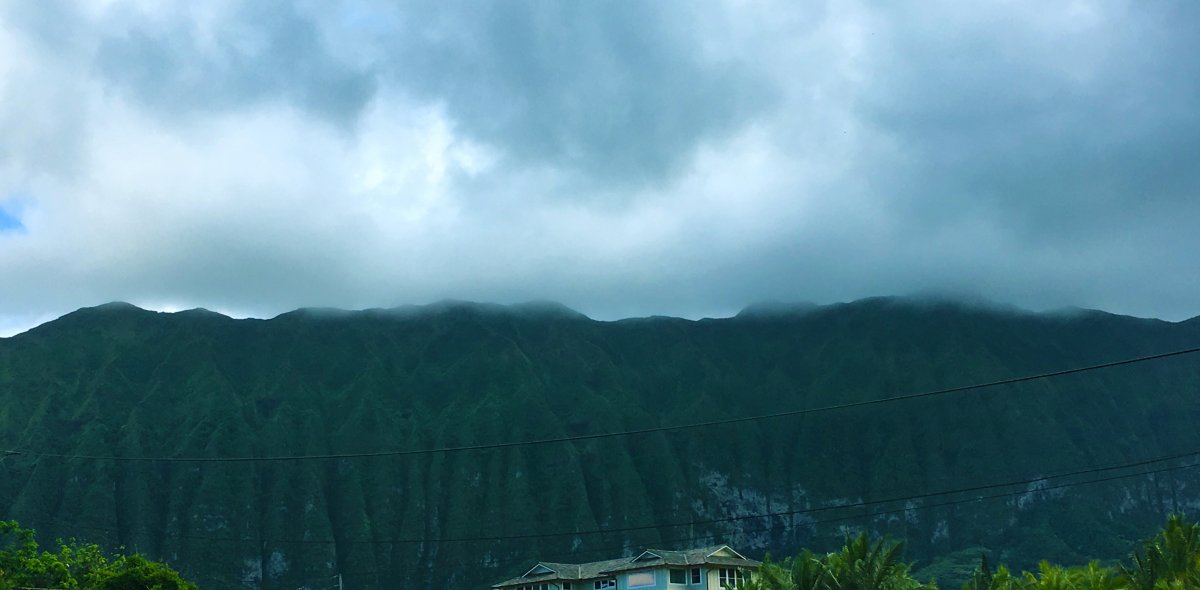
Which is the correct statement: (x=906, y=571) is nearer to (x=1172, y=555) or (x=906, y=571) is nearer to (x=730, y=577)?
(x=1172, y=555)

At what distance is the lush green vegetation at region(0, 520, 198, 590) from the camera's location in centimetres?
8800

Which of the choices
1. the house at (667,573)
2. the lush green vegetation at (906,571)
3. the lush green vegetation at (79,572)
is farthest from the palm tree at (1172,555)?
the lush green vegetation at (79,572)

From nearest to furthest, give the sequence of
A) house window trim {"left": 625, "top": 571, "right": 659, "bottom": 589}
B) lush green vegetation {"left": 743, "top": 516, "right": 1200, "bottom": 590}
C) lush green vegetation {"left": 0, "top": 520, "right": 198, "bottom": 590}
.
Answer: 1. lush green vegetation {"left": 743, "top": 516, "right": 1200, "bottom": 590}
2. lush green vegetation {"left": 0, "top": 520, "right": 198, "bottom": 590}
3. house window trim {"left": 625, "top": 571, "right": 659, "bottom": 589}

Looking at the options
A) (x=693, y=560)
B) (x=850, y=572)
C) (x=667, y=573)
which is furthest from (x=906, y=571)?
(x=667, y=573)

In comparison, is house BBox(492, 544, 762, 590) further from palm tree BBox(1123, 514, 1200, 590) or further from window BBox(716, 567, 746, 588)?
palm tree BBox(1123, 514, 1200, 590)

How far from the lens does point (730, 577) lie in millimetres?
114438

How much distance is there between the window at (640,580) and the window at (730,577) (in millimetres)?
6147

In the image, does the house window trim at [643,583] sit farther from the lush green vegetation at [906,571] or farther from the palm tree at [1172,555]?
the palm tree at [1172,555]

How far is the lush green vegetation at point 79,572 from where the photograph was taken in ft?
289

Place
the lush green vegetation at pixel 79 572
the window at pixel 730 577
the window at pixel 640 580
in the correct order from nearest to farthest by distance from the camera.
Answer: the lush green vegetation at pixel 79 572, the window at pixel 730 577, the window at pixel 640 580

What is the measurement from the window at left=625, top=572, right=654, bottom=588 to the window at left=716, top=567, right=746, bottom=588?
6147 millimetres

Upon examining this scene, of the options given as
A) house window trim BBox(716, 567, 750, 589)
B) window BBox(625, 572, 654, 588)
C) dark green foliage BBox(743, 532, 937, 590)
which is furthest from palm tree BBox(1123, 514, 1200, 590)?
window BBox(625, 572, 654, 588)

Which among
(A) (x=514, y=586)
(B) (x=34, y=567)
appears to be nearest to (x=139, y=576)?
(B) (x=34, y=567)

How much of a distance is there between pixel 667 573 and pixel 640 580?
3630 mm
